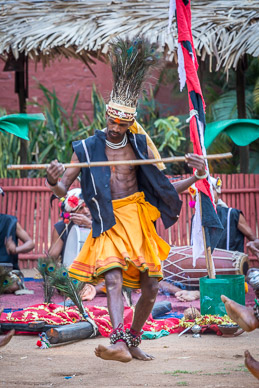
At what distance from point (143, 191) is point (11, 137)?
823 centimetres

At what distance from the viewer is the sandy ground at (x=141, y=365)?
3.91 m

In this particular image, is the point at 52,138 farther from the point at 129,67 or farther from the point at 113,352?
the point at 113,352

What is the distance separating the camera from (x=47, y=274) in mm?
6500

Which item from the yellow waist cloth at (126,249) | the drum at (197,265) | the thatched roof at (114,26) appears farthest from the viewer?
the thatched roof at (114,26)

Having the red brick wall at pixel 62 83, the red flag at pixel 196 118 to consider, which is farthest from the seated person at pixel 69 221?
the red brick wall at pixel 62 83

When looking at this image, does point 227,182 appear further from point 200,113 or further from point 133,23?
point 200,113

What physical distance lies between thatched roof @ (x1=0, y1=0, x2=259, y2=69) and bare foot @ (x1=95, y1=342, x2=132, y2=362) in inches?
214

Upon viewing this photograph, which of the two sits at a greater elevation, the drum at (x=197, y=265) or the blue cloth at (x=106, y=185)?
the blue cloth at (x=106, y=185)

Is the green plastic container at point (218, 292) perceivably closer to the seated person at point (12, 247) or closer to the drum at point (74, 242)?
the drum at point (74, 242)

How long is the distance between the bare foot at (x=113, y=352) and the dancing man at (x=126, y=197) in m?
0.38

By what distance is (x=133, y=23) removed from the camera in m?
8.96

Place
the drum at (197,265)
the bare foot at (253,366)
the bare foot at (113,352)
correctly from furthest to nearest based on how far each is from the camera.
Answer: the drum at (197,265) < the bare foot at (113,352) < the bare foot at (253,366)

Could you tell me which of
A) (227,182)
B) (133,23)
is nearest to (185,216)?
(227,182)

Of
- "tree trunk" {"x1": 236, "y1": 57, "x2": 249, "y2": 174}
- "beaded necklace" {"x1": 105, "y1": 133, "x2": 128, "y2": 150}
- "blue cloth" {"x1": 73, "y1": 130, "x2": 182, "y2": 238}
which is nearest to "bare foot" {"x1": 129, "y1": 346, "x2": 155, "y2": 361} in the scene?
"blue cloth" {"x1": 73, "y1": 130, "x2": 182, "y2": 238}
